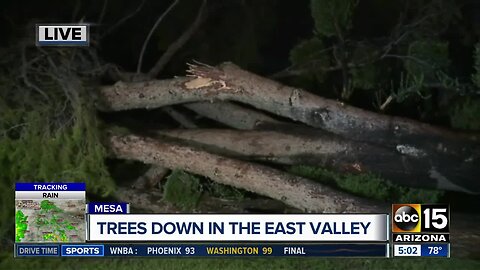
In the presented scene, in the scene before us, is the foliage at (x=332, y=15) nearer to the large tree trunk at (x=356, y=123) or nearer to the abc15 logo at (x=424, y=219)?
the large tree trunk at (x=356, y=123)

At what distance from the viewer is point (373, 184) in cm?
523

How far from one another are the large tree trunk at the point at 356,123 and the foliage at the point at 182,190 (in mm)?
715

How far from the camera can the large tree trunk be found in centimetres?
501

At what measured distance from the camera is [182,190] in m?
5.42

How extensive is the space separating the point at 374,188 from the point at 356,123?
605mm

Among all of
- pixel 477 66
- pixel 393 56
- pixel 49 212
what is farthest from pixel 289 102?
pixel 49 212

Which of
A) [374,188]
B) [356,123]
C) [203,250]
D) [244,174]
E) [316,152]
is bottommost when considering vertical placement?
[203,250]

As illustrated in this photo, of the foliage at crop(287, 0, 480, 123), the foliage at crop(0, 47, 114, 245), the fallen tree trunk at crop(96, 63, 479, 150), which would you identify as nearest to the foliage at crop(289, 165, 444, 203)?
the fallen tree trunk at crop(96, 63, 479, 150)

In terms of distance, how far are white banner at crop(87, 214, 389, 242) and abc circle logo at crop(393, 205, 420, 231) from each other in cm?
10

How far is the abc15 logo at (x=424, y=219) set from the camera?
15.9ft

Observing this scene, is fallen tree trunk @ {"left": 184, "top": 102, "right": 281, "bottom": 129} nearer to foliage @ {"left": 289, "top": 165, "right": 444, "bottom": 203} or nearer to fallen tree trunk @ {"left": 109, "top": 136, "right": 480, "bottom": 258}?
fallen tree trunk @ {"left": 109, "top": 136, "right": 480, "bottom": 258}

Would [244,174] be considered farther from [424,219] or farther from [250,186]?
[424,219]

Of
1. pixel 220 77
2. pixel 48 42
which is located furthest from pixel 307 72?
pixel 48 42

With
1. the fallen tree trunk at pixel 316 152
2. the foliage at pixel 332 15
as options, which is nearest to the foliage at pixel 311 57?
the foliage at pixel 332 15
